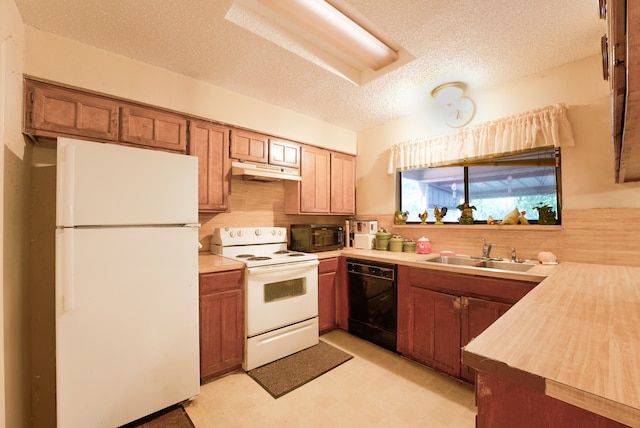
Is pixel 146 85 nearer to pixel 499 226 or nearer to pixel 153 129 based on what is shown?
pixel 153 129

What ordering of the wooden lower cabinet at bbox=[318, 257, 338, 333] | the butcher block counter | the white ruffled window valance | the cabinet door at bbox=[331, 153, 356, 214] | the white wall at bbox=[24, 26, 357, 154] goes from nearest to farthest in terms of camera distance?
the butcher block counter < the white wall at bbox=[24, 26, 357, 154] < the white ruffled window valance < the wooden lower cabinet at bbox=[318, 257, 338, 333] < the cabinet door at bbox=[331, 153, 356, 214]

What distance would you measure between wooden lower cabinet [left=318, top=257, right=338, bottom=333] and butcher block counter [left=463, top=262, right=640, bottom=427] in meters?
1.94

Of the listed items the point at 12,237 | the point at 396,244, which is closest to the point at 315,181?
the point at 396,244

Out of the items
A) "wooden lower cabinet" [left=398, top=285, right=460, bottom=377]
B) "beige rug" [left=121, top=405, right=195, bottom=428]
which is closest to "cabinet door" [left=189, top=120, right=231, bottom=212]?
"beige rug" [left=121, top=405, right=195, bottom=428]

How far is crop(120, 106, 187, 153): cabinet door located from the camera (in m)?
2.04

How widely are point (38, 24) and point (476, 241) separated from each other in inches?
149

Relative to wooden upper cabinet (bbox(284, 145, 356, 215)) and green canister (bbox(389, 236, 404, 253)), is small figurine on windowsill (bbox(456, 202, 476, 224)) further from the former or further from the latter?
wooden upper cabinet (bbox(284, 145, 356, 215))

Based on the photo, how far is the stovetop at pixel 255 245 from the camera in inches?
99.5

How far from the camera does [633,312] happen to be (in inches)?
37.9

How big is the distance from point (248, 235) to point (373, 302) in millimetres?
1452

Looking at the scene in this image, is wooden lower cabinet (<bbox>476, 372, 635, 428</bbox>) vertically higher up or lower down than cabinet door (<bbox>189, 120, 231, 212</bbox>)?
lower down

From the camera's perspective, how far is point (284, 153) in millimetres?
2990

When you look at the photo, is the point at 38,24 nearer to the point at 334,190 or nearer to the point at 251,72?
the point at 251,72

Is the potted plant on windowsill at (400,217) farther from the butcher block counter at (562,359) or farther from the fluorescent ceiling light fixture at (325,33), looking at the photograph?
the butcher block counter at (562,359)
